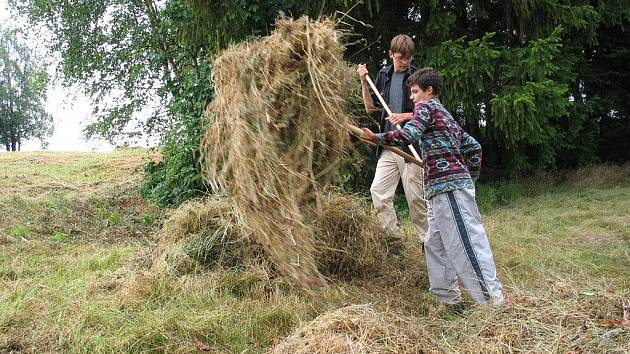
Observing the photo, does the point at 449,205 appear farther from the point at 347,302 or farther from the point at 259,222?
the point at 259,222

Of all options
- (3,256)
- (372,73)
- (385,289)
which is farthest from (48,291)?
(372,73)

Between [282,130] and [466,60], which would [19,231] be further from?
[466,60]

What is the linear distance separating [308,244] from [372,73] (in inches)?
186

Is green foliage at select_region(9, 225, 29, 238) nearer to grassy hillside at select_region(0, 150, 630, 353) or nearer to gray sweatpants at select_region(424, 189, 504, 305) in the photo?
grassy hillside at select_region(0, 150, 630, 353)

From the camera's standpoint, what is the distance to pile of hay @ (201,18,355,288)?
9.98 feet

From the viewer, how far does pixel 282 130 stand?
3207 millimetres

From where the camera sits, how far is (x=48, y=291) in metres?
3.67

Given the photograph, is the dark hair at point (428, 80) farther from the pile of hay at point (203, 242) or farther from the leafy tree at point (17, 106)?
the leafy tree at point (17, 106)

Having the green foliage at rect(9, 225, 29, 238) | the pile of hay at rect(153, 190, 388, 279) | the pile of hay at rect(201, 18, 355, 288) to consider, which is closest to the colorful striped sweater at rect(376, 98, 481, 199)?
the pile of hay at rect(201, 18, 355, 288)

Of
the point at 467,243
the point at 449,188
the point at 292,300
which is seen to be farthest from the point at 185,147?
the point at 467,243

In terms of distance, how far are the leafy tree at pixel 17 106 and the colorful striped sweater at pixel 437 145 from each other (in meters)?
50.6

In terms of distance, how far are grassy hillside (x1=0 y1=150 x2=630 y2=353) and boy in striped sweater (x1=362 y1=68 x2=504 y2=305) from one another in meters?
0.19

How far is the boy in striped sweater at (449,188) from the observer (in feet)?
10.6

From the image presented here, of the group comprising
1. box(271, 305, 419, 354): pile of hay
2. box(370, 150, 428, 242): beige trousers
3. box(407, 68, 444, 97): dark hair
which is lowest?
box(271, 305, 419, 354): pile of hay
